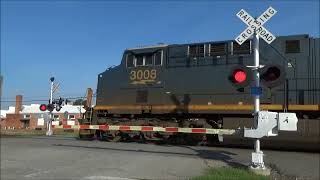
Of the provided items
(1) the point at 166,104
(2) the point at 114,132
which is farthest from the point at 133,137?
(1) the point at 166,104

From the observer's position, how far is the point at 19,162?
12031mm

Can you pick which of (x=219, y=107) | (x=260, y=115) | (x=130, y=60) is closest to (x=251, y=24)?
(x=260, y=115)

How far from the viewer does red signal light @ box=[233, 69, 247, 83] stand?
9859 millimetres

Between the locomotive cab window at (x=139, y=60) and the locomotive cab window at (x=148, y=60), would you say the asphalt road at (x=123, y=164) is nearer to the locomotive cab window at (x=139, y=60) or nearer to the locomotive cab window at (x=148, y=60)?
the locomotive cab window at (x=148, y=60)

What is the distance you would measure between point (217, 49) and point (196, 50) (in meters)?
0.96

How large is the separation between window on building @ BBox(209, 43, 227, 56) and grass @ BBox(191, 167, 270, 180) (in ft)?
26.2

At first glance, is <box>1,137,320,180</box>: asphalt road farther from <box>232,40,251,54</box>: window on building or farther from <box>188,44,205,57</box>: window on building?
<box>188,44,205,57</box>: window on building

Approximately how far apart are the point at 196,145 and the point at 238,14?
7.70 metres

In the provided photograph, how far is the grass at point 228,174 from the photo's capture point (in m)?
9.09

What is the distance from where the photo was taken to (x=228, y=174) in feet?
31.1

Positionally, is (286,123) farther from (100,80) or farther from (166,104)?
(100,80)

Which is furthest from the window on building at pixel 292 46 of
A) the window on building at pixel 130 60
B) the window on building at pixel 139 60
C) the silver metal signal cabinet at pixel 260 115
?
the window on building at pixel 130 60

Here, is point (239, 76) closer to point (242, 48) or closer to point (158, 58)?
point (242, 48)

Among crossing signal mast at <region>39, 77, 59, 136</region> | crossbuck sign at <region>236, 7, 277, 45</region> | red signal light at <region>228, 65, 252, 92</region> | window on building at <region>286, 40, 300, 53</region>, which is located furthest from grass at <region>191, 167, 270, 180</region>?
crossing signal mast at <region>39, 77, 59, 136</region>
